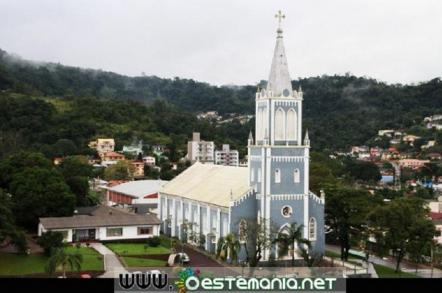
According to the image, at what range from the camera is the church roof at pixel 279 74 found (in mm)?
24062

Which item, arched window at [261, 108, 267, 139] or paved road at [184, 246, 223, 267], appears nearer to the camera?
paved road at [184, 246, 223, 267]

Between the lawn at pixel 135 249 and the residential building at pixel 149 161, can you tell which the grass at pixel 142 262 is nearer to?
the lawn at pixel 135 249

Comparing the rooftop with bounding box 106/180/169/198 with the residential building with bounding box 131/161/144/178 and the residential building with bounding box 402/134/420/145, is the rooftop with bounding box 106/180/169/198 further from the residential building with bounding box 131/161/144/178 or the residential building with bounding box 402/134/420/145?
the residential building with bounding box 402/134/420/145

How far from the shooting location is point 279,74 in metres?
24.1

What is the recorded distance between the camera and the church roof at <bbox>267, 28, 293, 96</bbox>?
24062 mm

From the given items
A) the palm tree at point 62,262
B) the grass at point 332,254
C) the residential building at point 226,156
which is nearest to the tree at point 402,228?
the grass at point 332,254

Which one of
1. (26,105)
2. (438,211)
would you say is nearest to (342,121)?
(26,105)

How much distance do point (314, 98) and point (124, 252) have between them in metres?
83.2

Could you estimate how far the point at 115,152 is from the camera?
2564 inches

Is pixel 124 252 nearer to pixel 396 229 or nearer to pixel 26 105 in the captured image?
pixel 396 229

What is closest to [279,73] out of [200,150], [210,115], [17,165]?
[17,165]

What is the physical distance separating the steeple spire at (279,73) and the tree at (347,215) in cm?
468

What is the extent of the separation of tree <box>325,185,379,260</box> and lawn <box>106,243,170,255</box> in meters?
6.73

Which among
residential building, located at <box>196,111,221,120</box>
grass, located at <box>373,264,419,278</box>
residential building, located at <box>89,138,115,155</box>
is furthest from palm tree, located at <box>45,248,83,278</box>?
residential building, located at <box>196,111,221,120</box>
